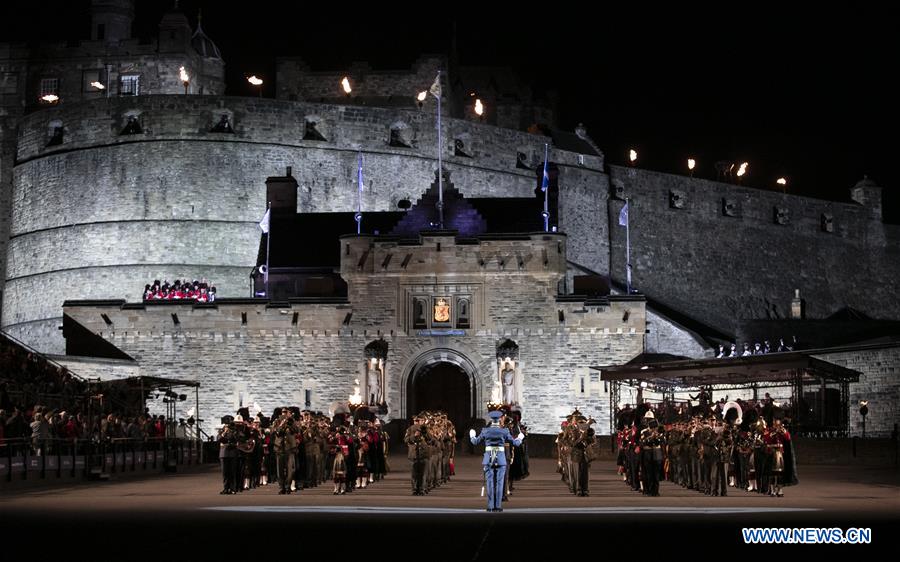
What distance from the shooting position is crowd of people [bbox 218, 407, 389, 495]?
27.2m

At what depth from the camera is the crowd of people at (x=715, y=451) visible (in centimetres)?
2666

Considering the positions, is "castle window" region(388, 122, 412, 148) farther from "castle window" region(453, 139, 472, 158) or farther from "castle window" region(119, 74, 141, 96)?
"castle window" region(119, 74, 141, 96)

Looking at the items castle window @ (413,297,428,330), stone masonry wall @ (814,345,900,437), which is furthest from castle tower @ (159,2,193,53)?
stone masonry wall @ (814,345,900,437)

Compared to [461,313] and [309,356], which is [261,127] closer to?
[309,356]

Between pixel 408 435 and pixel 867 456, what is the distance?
17395 millimetres

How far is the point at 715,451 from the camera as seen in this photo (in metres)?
26.7

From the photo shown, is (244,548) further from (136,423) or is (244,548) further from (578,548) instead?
(136,423)

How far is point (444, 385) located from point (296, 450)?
2463cm

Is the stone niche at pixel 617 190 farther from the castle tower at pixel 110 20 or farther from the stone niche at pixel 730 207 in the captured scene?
the castle tower at pixel 110 20

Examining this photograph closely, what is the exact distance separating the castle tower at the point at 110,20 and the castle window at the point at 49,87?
11.6 feet

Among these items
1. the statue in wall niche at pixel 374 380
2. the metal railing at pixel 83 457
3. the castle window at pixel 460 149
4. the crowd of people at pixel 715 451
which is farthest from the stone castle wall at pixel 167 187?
the crowd of people at pixel 715 451

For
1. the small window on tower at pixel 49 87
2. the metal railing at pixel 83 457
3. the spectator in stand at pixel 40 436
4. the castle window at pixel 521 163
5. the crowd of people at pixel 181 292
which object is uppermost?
the small window on tower at pixel 49 87

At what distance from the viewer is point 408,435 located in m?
27.3

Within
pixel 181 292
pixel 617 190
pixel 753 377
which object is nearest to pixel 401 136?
pixel 617 190
